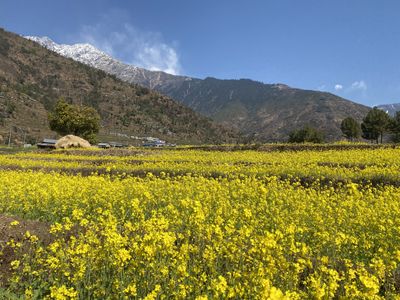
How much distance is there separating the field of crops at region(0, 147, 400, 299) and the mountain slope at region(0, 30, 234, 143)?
83679 mm

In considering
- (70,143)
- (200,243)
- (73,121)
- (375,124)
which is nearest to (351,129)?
(375,124)

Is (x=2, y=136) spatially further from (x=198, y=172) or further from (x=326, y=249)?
(x=326, y=249)

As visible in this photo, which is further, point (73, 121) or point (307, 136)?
point (307, 136)

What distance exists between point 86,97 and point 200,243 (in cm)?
11581

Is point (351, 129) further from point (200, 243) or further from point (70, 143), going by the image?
point (200, 243)

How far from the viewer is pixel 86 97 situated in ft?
378

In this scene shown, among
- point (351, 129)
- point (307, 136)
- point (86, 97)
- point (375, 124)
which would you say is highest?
point (86, 97)

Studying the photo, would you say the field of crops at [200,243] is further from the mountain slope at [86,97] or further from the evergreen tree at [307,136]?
the mountain slope at [86,97]

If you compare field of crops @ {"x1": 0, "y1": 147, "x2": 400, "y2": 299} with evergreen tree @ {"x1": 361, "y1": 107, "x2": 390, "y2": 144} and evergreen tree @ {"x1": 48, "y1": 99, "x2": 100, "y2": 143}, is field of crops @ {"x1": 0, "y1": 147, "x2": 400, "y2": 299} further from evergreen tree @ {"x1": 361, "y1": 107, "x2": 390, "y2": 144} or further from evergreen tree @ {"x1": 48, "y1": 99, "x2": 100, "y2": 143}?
evergreen tree @ {"x1": 361, "y1": 107, "x2": 390, "y2": 144}

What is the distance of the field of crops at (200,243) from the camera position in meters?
4.63

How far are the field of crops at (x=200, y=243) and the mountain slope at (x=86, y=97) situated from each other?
8368cm

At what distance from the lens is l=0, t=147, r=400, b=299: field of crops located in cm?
463

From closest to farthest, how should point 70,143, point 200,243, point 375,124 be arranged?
point 200,243, point 70,143, point 375,124

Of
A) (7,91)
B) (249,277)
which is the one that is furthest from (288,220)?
(7,91)
